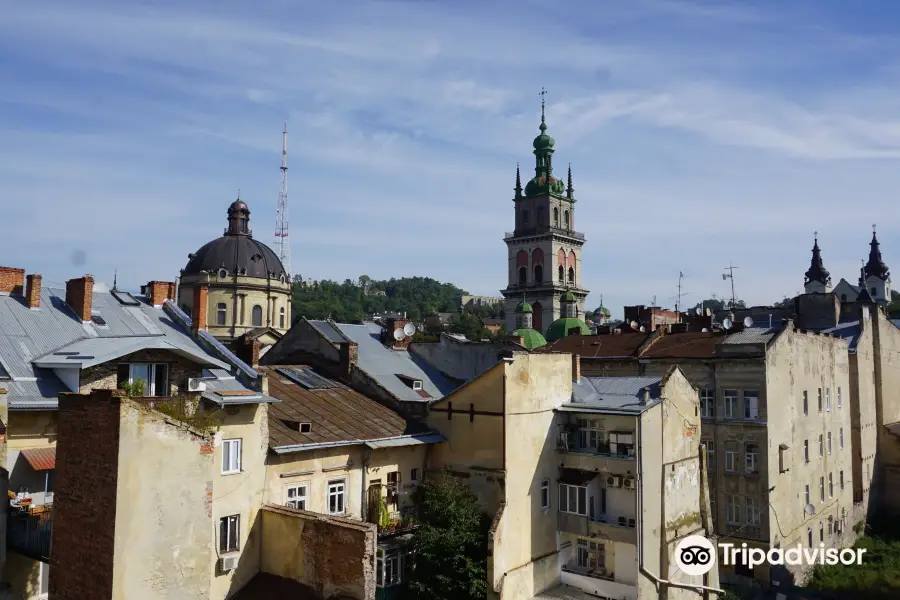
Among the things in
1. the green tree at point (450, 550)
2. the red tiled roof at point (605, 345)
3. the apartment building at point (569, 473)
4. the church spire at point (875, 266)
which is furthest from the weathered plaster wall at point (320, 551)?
the church spire at point (875, 266)

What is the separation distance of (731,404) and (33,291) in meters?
30.7

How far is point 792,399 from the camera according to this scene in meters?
37.5

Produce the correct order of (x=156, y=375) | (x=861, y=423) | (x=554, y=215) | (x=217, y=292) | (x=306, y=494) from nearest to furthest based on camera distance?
(x=156, y=375), (x=306, y=494), (x=861, y=423), (x=217, y=292), (x=554, y=215)

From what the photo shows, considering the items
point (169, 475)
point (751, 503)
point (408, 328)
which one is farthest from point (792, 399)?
point (169, 475)

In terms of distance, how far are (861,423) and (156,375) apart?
4243 cm

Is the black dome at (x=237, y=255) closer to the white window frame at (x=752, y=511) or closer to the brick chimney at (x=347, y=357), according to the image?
the brick chimney at (x=347, y=357)

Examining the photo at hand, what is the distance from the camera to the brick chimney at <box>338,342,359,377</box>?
3212 centimetres

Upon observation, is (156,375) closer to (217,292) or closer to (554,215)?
(217,292)

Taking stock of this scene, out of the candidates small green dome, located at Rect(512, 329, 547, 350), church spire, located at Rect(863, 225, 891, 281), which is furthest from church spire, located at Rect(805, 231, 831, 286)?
small green dome, located at Rect(512, 329, 547, 350)

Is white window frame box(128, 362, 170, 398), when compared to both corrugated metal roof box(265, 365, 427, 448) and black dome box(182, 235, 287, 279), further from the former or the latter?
black dome box(182, 235, 287, 279)

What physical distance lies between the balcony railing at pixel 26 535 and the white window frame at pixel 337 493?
8749mm

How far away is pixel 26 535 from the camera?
18.7m

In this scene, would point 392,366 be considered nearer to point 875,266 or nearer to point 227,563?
point 227,563

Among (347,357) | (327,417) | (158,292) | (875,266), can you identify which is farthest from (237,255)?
(875,266)
